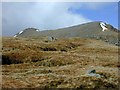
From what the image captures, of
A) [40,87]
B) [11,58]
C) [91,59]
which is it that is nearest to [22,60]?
[11,58]

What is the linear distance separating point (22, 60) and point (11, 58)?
1.91 metres

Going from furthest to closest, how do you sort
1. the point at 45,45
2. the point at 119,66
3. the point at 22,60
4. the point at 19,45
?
the point at 45,45, the point at 19,45, the point at 22,60, the point at 119,66

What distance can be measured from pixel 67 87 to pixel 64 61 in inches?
820

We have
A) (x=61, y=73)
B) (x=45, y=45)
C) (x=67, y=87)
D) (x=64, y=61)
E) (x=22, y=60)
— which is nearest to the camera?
(x=67, y=87)

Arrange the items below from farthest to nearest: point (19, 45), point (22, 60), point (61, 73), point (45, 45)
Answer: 1. point (45, 45)
2. point (19, 45)
3. point (22, 60)
4. point (61, 73)

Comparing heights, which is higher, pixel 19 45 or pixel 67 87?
pixel 19 45

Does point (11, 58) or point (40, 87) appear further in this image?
point (11, 58)

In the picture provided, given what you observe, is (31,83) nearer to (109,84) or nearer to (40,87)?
(40,87)

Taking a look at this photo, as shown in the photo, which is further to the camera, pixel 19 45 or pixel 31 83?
pixel 19 45

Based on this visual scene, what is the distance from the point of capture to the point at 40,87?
3403 cm

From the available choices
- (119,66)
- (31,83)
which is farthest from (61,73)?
(119,66)

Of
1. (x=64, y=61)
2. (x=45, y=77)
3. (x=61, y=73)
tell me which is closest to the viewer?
(x=45, y=77)

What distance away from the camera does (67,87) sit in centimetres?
3400

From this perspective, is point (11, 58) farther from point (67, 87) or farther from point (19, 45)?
point (67, 87)
